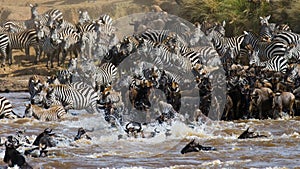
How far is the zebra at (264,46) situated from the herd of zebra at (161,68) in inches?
1.4

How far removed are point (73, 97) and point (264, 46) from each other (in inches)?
298

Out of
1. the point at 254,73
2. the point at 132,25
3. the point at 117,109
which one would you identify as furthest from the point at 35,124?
the point at 132,25

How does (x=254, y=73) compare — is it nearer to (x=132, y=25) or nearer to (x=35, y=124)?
(x=35, y=124)

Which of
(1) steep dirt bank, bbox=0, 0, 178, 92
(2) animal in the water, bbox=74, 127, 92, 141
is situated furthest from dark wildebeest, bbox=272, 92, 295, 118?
(1) steep dirt bank, bbox=0, 0, 178, 92

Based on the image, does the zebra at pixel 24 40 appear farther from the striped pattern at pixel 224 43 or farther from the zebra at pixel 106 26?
the striped pattern at pixel 224 43

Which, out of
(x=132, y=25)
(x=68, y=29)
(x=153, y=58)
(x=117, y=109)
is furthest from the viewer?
(x=132, y=25)

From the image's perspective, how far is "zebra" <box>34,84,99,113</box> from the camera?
1952cm

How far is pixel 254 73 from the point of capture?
19547 millimetres

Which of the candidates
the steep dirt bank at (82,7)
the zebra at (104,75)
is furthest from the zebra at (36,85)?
the steep dirt bank at (82,7)

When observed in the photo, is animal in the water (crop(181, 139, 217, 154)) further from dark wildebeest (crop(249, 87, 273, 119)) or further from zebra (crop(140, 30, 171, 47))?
zebra (crop(140, 30, 171, 47))

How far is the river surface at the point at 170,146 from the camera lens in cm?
1297

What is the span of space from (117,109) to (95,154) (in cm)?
336

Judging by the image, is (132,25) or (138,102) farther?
(132,25)

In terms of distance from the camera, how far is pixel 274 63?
22.4 m
